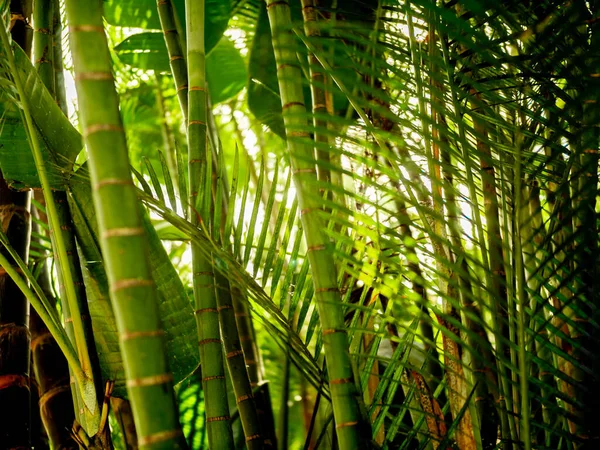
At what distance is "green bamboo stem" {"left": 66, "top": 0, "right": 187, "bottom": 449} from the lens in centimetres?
51

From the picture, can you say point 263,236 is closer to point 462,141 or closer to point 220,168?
point 220,168

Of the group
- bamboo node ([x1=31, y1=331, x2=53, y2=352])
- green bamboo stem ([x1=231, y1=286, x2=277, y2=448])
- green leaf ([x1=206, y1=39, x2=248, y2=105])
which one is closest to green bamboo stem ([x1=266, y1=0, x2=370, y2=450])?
green bamboo stem ([x1=231, y1=286, x2=277, y2=448])

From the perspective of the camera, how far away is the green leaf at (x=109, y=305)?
883 millimetres

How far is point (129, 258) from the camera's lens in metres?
0.52

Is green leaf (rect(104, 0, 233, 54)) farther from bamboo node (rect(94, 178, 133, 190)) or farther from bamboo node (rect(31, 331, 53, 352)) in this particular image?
bamboo node (rect(94, 178, 133, 190))

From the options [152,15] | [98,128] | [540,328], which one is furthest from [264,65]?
[540,328]

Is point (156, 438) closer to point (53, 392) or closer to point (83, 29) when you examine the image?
point (83, 29)

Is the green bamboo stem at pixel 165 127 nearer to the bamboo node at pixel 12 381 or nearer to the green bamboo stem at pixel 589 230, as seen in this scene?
the bamboo node at pixel 12 381

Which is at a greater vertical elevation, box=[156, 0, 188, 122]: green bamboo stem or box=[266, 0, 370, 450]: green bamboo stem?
box=[156, 0, 188, 122]: green bamboo stem

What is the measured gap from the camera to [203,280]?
2.65ft

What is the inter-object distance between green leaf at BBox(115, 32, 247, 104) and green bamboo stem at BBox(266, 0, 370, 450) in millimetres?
1096

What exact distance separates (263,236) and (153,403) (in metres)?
0.40

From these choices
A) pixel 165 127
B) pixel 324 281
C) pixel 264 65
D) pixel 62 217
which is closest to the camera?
pixel 324 281

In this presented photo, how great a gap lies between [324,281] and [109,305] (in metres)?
0.39
